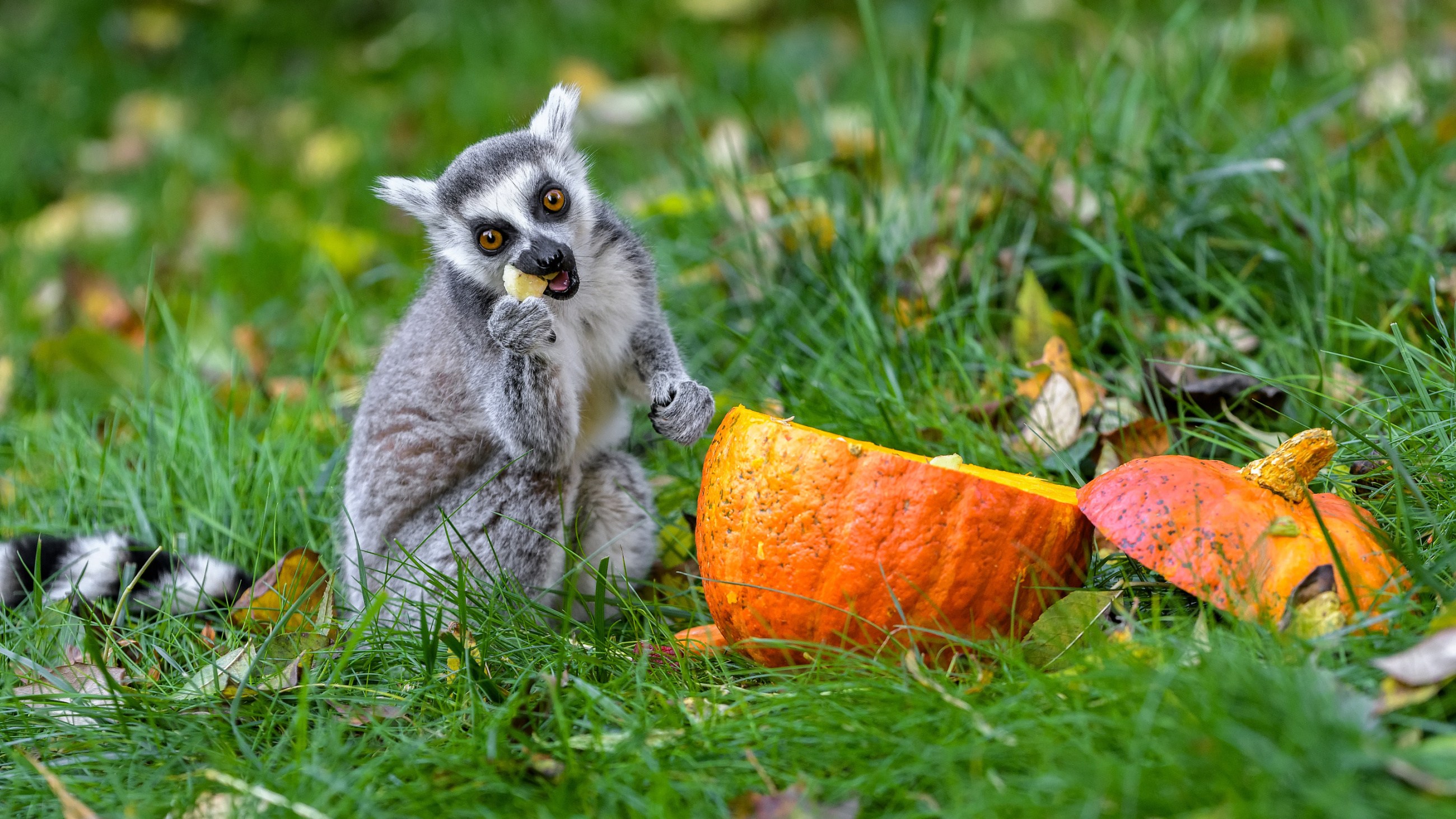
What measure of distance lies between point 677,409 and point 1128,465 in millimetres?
927

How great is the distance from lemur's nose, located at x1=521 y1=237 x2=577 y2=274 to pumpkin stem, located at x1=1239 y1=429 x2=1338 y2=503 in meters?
1.38

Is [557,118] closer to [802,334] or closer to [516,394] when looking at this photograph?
[516,394]

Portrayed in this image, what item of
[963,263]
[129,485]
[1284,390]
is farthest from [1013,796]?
[129,485]

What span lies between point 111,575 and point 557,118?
1.45 metres

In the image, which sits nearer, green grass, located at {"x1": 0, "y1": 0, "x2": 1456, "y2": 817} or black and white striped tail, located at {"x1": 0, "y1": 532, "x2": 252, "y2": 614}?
green grass, located at {"x1": 0, "y1": 0, "x2": 1456, "y2": 817}

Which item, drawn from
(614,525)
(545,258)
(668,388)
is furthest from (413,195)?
(614,525)

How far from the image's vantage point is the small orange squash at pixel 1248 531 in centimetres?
177

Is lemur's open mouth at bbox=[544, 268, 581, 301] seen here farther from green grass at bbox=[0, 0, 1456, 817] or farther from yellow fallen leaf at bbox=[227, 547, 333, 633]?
yellow fallen leaf at bbox=[227, 547, 333, 633]

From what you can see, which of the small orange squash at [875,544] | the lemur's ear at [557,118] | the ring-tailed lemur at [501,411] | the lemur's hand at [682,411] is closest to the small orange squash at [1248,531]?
the small orange squash at [875,544]

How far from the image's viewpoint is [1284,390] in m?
2.37

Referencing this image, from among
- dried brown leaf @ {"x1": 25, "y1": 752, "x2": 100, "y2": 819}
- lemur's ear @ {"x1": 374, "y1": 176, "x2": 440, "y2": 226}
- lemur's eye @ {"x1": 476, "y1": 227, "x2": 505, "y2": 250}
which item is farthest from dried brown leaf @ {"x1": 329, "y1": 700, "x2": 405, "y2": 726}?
lemur's ear @ {"x1": 374, "y1": 176, "x2": 440, "y2": 226}

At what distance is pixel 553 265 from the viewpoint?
2301 millimetres

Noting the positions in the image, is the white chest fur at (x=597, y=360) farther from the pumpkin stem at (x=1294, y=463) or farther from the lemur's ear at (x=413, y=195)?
the pumpkin stem at (x=1294, y=463)

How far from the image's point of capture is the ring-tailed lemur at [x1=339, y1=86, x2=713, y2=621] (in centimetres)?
240
